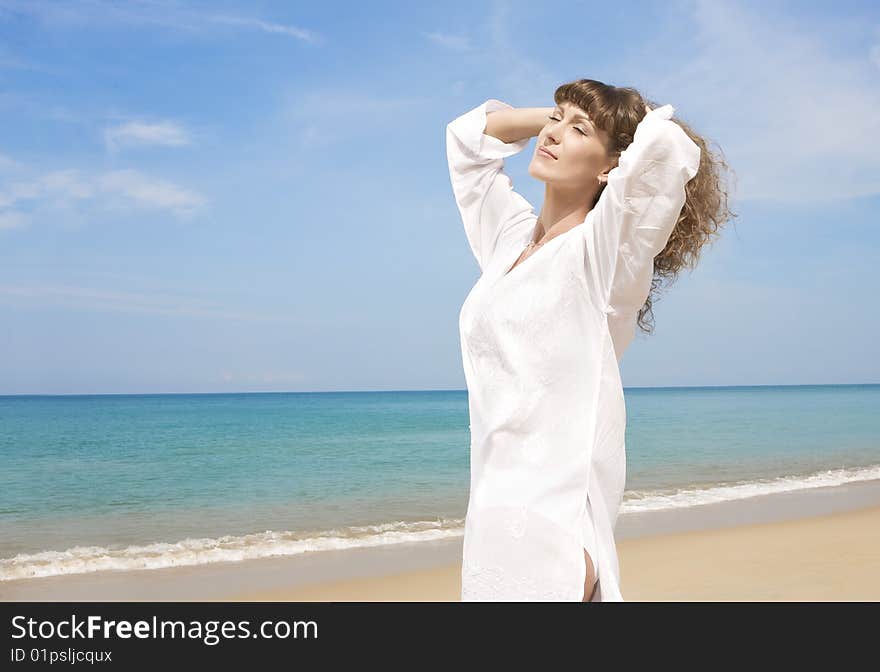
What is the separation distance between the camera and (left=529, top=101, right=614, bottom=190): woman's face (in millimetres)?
1771

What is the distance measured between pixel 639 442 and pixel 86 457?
44.3 ft

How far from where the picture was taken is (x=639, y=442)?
845 inches

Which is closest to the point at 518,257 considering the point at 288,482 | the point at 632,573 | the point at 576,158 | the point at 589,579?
the point at 576,158

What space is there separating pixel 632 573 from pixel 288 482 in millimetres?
9030

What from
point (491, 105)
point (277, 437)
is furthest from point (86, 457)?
point (491, 105)

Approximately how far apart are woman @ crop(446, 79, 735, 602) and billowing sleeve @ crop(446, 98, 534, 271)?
0.29 meters

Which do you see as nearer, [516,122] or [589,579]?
[589,579]

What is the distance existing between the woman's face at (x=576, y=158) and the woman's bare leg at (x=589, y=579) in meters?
0.74

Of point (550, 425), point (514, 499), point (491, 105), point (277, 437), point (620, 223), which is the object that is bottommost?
point (277, 437)

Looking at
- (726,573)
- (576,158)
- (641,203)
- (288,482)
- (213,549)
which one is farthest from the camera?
(288,482)

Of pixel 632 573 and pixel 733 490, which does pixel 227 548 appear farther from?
pixel 733 490

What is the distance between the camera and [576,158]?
1.77 meters

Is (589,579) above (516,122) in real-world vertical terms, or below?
below
